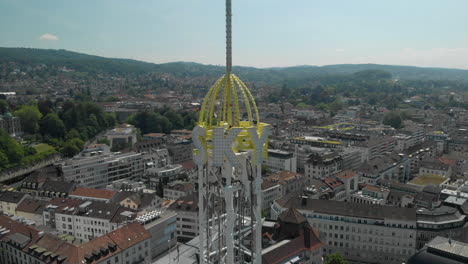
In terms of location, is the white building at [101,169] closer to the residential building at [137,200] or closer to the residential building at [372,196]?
the residential building at [137,200]

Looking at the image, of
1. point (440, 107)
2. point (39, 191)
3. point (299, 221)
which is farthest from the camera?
point (440, 107)

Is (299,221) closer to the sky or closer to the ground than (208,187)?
closer to the ground

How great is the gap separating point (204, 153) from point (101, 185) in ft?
210

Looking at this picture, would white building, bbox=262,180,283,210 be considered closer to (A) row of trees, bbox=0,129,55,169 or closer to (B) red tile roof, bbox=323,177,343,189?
(B) red tile roof, bbox=323,177,343,189

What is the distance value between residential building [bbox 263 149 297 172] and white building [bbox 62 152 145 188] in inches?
1031

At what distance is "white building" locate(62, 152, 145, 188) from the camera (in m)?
70.8

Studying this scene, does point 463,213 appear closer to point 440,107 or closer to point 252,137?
point 252,137

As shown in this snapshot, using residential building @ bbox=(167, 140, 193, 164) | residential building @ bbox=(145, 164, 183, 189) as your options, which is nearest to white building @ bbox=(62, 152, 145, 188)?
residential building @ bbox=(145, 164, 183, 189)

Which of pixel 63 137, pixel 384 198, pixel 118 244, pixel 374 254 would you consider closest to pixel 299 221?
pixel 374 254

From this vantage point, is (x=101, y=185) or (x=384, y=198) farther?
(x=101, y=185)

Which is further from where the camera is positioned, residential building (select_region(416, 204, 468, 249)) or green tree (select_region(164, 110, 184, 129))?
green tree (select_region(164, 110, 184, 129))

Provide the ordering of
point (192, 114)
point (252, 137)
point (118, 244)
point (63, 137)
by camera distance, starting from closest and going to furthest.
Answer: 1. point (252, 137)
2. point (118, 244)
3. point (63, 137)
4. point (192, 114)

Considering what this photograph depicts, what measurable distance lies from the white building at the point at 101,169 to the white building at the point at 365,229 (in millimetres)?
39680

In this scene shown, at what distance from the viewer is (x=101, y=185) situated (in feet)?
243
